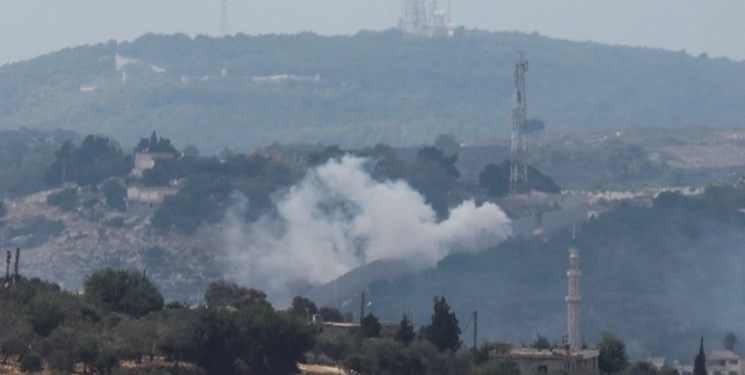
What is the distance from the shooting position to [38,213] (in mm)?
157500

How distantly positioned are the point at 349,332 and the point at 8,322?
17.3m

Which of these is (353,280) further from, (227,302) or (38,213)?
(227,302)

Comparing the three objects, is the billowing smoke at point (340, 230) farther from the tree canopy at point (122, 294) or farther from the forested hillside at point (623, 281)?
the tree canopy at point (122, 294)

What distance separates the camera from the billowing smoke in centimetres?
14400

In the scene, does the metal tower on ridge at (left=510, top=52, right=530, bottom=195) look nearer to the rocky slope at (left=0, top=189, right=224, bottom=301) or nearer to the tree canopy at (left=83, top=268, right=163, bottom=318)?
the rocky slope at (left=0, top=189, right=224, bottom=301)

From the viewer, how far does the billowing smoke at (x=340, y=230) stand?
144m

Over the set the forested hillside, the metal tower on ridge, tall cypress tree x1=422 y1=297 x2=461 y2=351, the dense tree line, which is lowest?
the dense tree line

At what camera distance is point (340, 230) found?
5969 inches

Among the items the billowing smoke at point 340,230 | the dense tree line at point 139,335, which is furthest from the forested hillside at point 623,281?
the dense tree line at point 139,335

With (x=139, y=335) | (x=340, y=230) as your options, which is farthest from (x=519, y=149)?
(x=139, y=335)

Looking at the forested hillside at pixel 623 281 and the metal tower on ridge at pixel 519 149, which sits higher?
the metal tower on ridge at pixel 519 149

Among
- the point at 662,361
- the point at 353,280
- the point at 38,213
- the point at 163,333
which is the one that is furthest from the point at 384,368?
the point at 38,213

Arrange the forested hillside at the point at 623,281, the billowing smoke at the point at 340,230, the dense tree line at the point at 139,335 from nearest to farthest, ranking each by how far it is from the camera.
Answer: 1. the dense tree line at the point at 139,335
2. the forested hillside at the point at 623,281
3. the billowing smoke at the point at 340,230

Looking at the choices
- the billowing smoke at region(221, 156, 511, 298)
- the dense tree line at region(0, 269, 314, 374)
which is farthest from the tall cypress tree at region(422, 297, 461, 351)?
the billowing smoke at region(221, 156, 511, 298)
